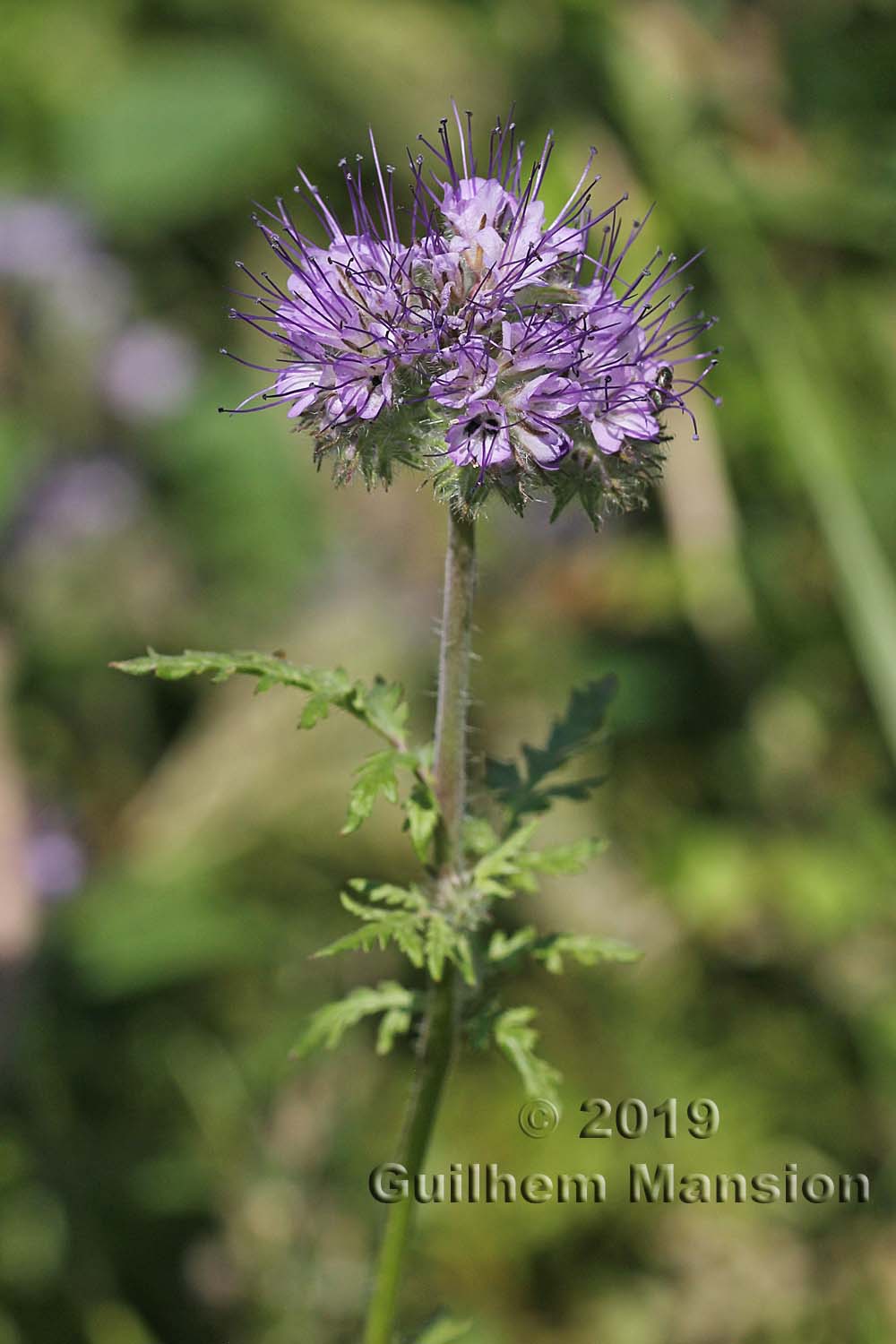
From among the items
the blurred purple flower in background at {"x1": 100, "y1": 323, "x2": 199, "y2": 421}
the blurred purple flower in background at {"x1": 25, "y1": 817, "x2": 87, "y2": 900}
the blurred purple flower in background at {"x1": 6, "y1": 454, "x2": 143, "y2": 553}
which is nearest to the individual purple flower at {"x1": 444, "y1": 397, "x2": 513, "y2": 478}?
the blurred purple flower in background at {"x1": 25, "y1": 817, "x2": 87, "y2": 900}

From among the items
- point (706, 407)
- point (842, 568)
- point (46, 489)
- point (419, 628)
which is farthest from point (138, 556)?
point (842, 568)

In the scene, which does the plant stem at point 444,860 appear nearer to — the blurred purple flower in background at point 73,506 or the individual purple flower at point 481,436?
the individual purple flower at point 481,436

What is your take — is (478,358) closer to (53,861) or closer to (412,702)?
(53,861)

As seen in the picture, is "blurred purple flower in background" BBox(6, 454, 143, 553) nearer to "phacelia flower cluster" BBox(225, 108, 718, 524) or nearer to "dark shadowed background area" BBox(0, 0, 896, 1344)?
"dark shadowed background area" BBox(0, 0, 896, 1344)

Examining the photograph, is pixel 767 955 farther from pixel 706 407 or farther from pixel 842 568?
pixel 706 407

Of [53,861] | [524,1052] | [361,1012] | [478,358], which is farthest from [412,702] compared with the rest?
[478,358]

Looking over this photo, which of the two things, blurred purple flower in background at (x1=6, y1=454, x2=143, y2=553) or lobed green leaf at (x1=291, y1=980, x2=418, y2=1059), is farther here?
blurred purple flower in background at (x1=6, y1=454, x2=143, y2=553)
